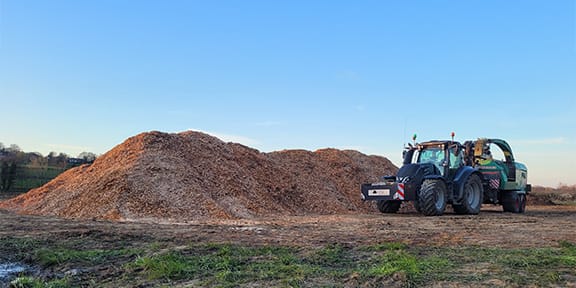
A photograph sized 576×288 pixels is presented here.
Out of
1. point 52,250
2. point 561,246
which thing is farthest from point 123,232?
point 561,246

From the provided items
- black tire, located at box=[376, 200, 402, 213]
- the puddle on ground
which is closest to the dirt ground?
the puddle on ground

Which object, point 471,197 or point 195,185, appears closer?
point 195,185

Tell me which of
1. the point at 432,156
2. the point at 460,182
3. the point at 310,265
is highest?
the point at 432,156

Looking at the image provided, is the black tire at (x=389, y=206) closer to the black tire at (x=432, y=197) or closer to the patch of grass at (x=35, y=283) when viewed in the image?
the black tire at (x=432, y=197)

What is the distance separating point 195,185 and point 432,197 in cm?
674

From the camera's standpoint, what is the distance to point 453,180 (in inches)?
505

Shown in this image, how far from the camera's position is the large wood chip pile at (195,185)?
40.2 ft

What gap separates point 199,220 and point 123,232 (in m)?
3.38

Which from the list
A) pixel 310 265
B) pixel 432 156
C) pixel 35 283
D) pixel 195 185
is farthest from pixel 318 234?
pixel 432 156

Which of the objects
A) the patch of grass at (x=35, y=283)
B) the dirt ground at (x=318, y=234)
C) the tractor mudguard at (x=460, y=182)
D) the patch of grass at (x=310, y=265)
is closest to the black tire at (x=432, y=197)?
the tractor mudguard at (x=460, y=182)

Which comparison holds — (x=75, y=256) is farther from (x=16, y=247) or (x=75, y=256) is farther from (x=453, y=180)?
(x=453, y=180)

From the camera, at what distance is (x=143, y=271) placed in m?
5.00

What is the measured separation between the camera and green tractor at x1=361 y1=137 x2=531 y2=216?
12.2 m

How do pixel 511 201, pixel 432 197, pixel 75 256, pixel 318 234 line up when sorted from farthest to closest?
pixel 511 201, pixel 432 197, pixel 318 234, pixel 75 256
